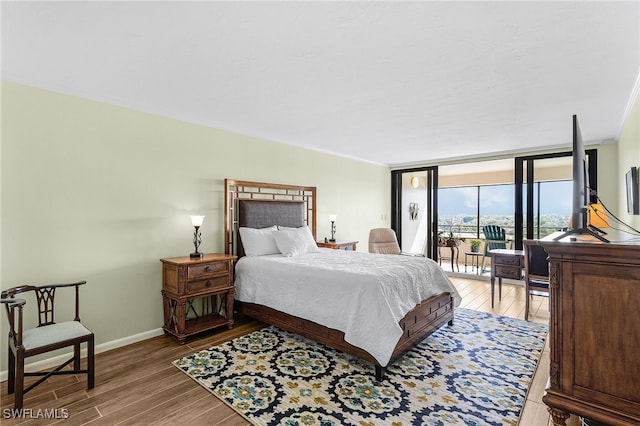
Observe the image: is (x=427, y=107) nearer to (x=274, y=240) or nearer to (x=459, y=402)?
(x=274, y=240)

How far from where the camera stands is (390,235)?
5562 millimetres

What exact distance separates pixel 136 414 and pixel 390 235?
14.4 ft

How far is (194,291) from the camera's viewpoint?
3.26 meters

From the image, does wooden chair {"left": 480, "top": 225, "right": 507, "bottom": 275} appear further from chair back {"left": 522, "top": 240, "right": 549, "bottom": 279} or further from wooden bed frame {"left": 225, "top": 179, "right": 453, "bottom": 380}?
wooden bed frame {"left": 225, "top": 179, "right": 453, "bottom": 380}

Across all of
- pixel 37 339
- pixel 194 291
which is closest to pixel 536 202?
pixel 194 291

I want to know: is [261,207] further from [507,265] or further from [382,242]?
[507,265]

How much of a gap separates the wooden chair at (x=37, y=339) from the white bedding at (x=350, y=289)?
1606 millimetres

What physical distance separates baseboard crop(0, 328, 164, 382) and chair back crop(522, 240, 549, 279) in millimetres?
4540

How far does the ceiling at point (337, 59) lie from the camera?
1769 mm

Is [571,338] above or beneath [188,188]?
beneath

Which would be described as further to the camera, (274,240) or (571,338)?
(274,240)

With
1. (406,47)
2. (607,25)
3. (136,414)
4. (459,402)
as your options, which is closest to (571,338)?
(459,402)

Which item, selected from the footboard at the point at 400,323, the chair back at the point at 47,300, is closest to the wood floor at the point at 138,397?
the chair back at the point at 47,300

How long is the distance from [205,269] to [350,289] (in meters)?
1.62
